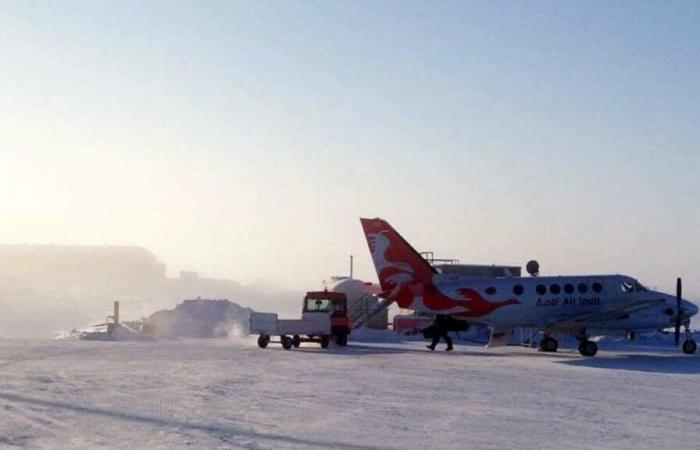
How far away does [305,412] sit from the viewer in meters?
18.7

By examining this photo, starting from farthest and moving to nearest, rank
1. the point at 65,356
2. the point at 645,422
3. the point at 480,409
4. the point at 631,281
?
the point at 631,281 < the point at 65,356 < the point at 480,409 < the point at 645,422

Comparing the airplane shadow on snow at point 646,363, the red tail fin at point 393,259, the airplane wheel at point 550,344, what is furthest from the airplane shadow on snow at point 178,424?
the airplane wheel at point 550,344

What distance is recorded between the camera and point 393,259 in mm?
39500

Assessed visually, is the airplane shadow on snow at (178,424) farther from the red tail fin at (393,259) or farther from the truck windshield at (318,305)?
the truck windshield at (318,305)

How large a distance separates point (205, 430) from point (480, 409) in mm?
6166

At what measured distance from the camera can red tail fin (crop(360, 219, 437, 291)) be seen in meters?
39.2

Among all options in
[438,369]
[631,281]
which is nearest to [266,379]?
[438,369]

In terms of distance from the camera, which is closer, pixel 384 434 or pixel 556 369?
pixel 384 434

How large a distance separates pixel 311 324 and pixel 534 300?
9530mm

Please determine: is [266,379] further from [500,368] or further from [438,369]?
[500,368]

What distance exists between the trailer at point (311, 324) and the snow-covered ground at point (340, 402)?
7250 millimetres

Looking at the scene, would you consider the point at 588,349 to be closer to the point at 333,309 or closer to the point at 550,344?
the point at 550,344

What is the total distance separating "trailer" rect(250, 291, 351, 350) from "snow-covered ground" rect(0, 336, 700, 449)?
23.8 feet

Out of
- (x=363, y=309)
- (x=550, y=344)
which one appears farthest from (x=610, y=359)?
(x=363, y=309)
